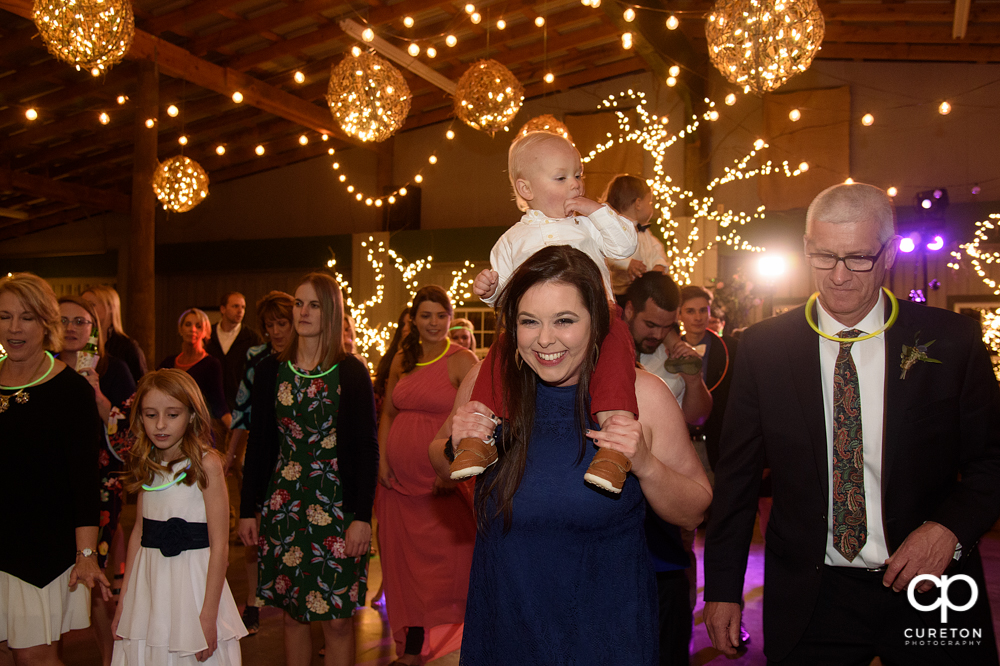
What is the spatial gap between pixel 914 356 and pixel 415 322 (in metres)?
2.46

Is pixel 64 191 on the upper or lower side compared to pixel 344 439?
upper

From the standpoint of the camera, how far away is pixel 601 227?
2158mm

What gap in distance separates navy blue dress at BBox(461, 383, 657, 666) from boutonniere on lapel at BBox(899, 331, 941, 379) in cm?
76

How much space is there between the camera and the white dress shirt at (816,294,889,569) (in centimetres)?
183

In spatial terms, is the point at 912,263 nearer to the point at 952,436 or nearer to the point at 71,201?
the point at 952,436

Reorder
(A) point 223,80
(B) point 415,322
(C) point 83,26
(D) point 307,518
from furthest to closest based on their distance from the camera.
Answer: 1. (A) point 223,80
2. (C) point 83,26
3. (B) point 415,322
4. (D) point 307,518

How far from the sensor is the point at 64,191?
43.1 feet

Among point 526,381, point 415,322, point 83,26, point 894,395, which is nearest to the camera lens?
point 526,381

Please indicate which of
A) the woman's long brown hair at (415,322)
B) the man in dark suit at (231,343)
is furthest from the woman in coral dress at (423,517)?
the man in dark suit at (231,343)

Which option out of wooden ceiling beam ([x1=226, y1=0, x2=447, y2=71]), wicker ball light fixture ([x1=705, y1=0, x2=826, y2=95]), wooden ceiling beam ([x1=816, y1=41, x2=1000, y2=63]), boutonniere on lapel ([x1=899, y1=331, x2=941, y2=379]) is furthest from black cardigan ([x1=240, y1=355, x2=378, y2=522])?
wooden ceiling beam ([x1=816, y1=41, x2=1000, y2=63])

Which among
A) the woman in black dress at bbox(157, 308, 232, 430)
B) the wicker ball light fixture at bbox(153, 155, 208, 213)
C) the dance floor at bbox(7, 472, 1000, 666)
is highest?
the wicker ball light fixture at bbox(153, 155, 208, 213)

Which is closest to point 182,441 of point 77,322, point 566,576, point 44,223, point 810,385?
point 77,322

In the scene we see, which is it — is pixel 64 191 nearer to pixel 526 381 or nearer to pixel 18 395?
pixel 18 395

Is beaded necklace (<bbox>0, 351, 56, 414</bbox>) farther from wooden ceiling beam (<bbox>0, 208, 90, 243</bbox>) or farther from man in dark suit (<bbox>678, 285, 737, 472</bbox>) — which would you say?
wooden ceiling beam (<bbox>0, 208, 90, 243</bbox>)
